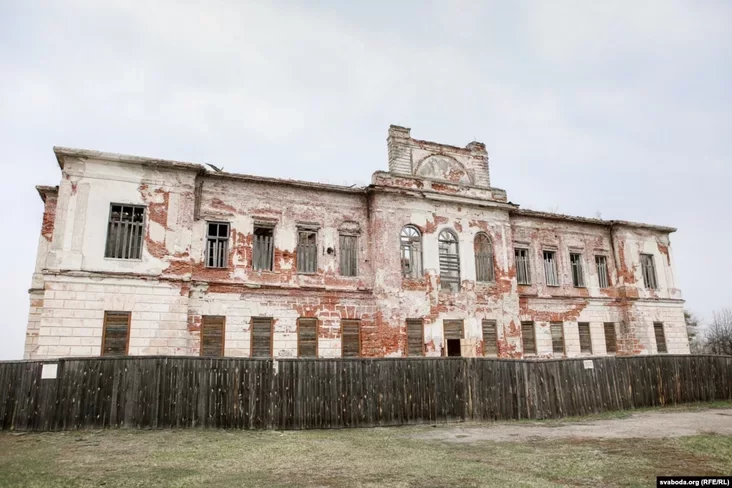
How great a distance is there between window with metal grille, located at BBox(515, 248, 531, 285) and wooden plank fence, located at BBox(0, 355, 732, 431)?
8963mm

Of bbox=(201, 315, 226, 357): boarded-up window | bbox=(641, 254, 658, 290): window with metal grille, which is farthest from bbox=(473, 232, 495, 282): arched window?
bbox=(201, 315, 226, 357): boarded-up window

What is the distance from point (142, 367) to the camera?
11492 mm

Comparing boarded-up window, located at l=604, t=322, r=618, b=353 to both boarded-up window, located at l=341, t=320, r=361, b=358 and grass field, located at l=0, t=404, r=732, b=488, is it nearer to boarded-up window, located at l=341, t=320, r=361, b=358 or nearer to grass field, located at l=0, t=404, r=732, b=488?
boarded-up window, located at l=341, t=320, r=361, b=358

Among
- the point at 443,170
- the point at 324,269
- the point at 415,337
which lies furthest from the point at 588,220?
the point at 324,269

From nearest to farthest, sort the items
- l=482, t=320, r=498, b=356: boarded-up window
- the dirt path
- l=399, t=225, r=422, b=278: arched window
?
the dirt path, l=399, t=225, r=422, b=278: arched window, l=482, t=320, r=498, b=356: boarded-up window

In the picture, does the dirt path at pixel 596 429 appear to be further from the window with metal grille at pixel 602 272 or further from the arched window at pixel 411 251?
the window with metal grille at pixel 602 272

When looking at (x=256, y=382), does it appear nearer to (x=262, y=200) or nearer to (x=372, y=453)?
(x=372, y=453)

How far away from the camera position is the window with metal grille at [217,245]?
1792cm

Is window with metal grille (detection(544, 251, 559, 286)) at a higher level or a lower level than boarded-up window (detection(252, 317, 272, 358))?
higher

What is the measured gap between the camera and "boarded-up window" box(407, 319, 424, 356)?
1916 cm

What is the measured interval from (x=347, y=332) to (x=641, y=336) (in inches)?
616

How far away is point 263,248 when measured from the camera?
1867 cm

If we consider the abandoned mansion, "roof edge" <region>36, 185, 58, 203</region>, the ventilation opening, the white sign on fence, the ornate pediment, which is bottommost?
the white sign on fence

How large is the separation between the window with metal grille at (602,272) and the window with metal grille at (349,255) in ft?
43.6
